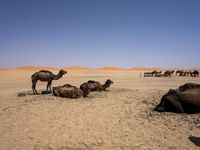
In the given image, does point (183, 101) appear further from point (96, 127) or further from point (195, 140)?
point (96, 127)

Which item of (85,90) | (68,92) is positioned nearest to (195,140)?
(68,92)

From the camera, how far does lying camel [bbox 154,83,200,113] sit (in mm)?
9969

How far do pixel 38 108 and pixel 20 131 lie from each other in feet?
10.3

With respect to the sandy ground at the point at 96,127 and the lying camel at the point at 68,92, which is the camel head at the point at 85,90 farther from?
the sandy ground at the point at 96,127

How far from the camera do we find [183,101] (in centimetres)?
1008

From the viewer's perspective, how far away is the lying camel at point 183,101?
997 cm

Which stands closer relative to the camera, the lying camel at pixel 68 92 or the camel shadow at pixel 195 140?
the camel shadow at pixel 195 140

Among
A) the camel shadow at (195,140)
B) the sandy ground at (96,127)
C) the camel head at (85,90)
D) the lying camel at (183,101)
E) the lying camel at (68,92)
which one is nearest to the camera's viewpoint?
the camel shadow at (195,140)

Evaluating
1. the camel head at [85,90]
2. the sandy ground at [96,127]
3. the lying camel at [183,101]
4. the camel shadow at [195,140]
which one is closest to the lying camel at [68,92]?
the camel head at [85,90]

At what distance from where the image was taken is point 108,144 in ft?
25.2

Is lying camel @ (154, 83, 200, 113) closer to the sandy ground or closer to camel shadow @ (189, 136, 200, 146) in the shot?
the sandy ground

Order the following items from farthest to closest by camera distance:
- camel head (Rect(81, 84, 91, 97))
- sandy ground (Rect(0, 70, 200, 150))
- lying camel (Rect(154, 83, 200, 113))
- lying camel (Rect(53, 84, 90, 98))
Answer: camel head (Rect(81, 84, 91, 97))
lying camel (Rect(53, 84, 90, 98))
lying camel (Rect(154, 83, 200, 113))
sandy ground (Rect(0, 70, 200, 150))

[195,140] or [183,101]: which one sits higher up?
[183,101]

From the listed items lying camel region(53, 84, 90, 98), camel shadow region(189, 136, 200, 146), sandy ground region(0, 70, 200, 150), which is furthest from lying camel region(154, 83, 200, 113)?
lying camel region(53, 84, 90, 98)
